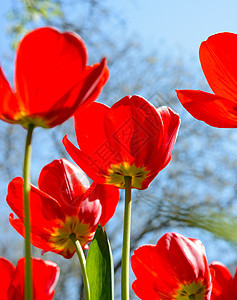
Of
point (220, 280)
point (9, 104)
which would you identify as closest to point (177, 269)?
point (220, 280)

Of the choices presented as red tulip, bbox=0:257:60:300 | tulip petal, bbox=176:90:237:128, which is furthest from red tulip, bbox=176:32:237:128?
red tulip, bbox=0:257:60:300

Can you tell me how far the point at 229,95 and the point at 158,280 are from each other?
4.6 inches

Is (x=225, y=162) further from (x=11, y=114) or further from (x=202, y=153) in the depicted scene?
(x=11, y=114)

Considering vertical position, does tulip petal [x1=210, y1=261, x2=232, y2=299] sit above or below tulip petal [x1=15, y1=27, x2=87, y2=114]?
below

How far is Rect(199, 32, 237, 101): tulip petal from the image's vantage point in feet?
0.75

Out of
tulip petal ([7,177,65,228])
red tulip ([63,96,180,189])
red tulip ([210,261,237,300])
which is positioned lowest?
red tulip ([210,261,237,300])

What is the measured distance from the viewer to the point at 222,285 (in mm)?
276

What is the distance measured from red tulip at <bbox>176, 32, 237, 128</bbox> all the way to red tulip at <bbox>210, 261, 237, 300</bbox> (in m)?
0.10

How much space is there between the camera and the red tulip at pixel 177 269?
0.26 meters

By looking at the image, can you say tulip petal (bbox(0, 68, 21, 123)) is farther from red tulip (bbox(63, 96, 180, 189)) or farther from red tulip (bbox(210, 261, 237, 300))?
A: red tulip (bbox(210, 261, 237, 300))

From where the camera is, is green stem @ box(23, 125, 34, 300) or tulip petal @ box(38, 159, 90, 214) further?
tulip petal @ box(38, 159, 90, 214)

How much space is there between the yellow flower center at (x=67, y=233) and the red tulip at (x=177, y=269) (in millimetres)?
36

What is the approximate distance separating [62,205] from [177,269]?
Answer: 8 centimetres

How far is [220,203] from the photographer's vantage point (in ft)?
13.8
